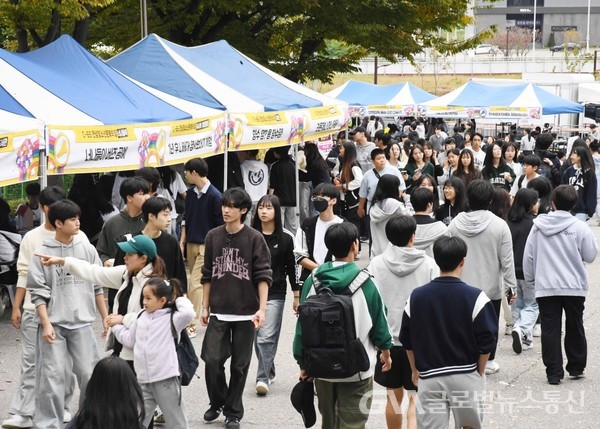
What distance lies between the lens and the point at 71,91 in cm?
1114

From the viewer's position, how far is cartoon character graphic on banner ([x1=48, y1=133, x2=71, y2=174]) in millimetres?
9481

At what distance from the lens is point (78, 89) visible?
37.2ft

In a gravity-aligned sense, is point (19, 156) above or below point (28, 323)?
above

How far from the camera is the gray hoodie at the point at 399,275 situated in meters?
6.78

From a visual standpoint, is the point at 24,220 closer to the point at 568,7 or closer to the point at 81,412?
the point at 81,412

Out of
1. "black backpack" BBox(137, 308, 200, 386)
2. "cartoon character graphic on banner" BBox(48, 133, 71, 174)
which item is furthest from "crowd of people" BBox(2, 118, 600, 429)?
"cartoon character graphic on banner" BBox(48, 133, 71, 174)

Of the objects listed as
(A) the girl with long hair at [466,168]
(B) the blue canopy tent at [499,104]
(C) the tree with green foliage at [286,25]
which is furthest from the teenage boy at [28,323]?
(B) the blue canopy tent at [499,104]

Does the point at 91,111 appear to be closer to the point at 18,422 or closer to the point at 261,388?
the point at 261,388

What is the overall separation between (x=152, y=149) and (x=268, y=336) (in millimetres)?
3453

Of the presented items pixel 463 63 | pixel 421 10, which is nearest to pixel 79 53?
pixel 421 10

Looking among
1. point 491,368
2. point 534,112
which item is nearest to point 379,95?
Answer: point 534,112

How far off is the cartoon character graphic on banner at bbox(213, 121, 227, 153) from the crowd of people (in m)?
2.29

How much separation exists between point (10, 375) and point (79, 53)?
4.54m

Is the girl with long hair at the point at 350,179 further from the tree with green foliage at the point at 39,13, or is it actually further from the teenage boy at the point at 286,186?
the tree with green foliage at the point at 39,13
